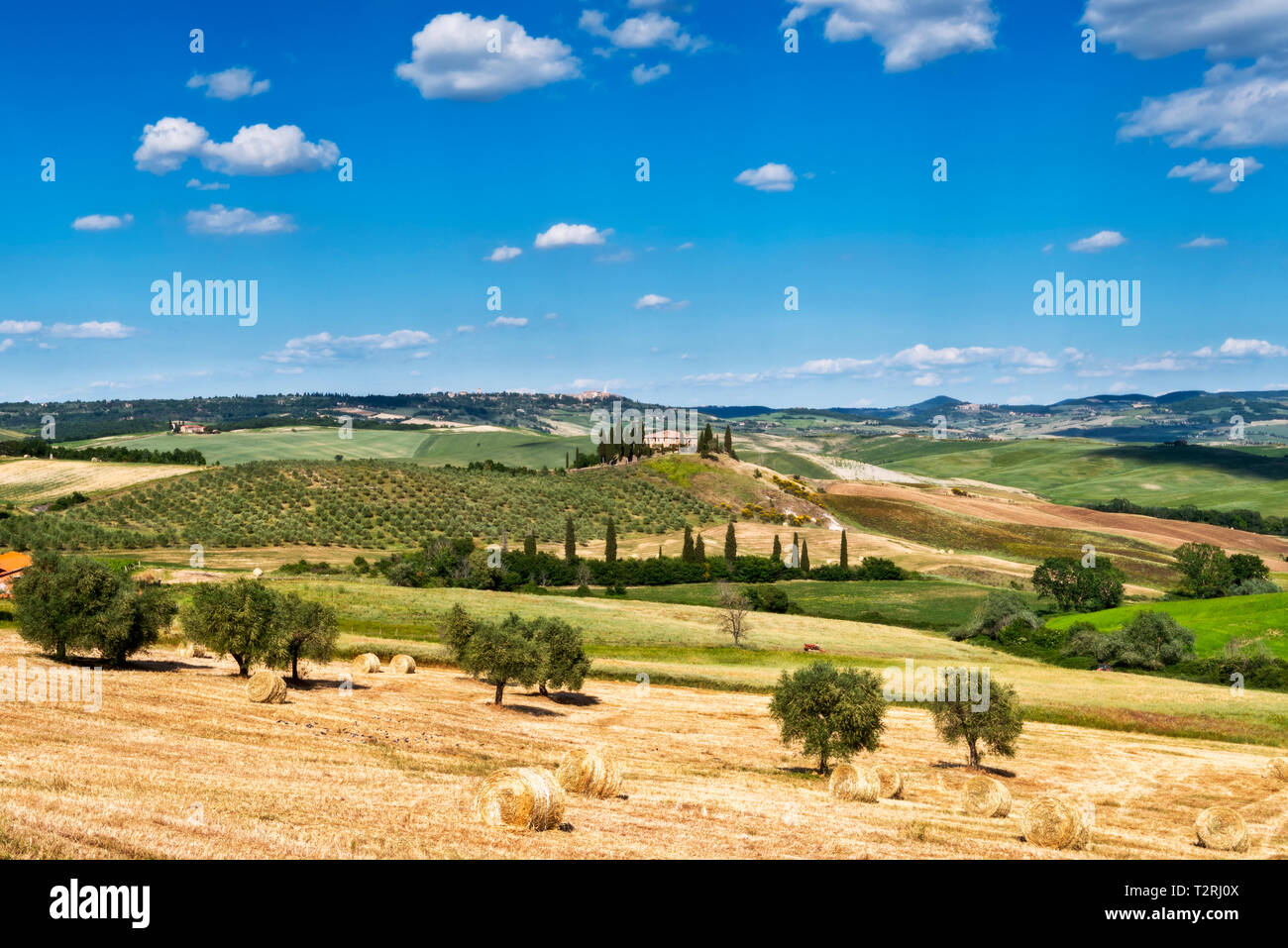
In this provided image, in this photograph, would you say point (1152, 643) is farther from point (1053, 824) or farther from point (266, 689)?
point (266, 689)

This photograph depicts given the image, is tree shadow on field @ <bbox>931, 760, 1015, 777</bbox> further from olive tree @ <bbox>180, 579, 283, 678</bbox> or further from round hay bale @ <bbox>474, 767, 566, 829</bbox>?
olive tree @ <bbox>180, 579, 283, 678</bbox>

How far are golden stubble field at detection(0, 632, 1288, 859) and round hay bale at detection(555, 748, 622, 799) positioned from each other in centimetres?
56

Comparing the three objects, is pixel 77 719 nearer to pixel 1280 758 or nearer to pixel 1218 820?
pixel 1218 820

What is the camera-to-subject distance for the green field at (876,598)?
9812 centimetres

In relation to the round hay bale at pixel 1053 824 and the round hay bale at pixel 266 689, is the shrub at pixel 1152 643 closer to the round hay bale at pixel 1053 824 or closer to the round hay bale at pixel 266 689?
the round hay bale at pixel 1053 824

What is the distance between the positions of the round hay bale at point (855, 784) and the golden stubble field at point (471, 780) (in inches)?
25.6

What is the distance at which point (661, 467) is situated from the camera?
187875 millimetres

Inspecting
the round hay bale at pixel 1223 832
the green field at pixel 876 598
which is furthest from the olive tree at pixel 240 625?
the green field at pixel 876 598

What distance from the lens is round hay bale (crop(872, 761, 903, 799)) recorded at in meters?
34.8

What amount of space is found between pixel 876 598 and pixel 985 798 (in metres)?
77.6

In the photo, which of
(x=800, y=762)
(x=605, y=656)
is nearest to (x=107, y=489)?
(x=605, y=656)

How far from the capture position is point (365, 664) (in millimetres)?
55719

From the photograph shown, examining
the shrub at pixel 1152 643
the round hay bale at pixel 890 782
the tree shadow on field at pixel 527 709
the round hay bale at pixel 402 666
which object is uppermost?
the round hay bale at pixel 402 666
